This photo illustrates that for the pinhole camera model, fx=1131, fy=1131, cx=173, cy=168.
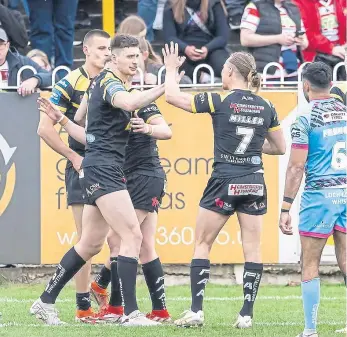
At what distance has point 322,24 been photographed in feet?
45.7

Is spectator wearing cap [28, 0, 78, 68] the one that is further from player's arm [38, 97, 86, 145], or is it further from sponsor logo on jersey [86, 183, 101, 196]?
sponsor logo on jersey [86, 183, 101, 196]

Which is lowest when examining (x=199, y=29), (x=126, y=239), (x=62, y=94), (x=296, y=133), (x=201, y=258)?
(x=201, y=258)

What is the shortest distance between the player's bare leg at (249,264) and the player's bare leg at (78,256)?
3.66 feet

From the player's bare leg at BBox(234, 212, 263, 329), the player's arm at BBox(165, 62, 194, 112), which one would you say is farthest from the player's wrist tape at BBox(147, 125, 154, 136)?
the player's bare leg at BBox(234, 212, 263, 329)

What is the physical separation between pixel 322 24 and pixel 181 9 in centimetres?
180

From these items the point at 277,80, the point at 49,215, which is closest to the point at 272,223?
the point at 277,80

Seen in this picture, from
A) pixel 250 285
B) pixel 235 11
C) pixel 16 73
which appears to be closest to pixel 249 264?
pixel 250 285

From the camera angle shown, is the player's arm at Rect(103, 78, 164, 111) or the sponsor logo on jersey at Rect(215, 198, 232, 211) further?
the sponsor logo on jersey at Rect(215, 198, 232, 211)

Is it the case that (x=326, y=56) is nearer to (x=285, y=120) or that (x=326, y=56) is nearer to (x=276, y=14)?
(x=276, y=14)

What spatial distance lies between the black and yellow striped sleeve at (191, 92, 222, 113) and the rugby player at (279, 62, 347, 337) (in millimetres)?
763

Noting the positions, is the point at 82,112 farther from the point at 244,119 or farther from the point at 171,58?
the point at 244,119

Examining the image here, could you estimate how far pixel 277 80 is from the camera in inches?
Result: 478

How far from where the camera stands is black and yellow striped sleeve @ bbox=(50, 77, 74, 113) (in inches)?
379

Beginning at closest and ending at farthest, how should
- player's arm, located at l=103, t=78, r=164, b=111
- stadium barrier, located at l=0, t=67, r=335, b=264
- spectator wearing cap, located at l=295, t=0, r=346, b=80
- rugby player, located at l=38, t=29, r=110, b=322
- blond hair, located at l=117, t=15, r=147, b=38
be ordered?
player's arm, located at l=103, t=78, r=164, b=111, rugby player, located at l=38, t=29, r=110, b=322, stadium barrier, located at l=0, t=67, r=335, b=264, blond hair, located at l=117, t=15, r=147, b=38, spectator wearing cap, located at l=295, t=0, r=346, b=80
